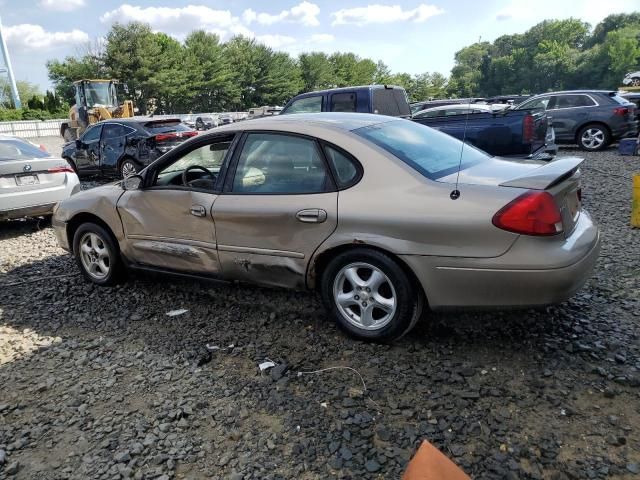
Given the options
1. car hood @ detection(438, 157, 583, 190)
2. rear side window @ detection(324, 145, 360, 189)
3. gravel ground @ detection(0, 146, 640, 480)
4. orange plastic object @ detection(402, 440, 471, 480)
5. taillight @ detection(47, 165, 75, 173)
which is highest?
rear side window @ detection(324, 145, 360, 189)

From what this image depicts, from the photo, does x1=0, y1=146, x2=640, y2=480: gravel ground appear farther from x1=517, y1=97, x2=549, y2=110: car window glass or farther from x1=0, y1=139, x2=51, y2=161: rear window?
x1=517, y1=97, x2=549, y2=110: car window glass

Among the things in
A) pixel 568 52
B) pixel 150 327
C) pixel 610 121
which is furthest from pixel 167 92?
pixel 568 52

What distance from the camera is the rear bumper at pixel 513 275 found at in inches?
107

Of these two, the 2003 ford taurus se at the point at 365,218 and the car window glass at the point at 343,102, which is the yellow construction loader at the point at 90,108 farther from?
the 2003 ford taurus se at the point at 365,218

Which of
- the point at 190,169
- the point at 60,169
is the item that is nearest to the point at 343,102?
the point at 60,169

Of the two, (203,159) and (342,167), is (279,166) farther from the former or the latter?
(203,159)

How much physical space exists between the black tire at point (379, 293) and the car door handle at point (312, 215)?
279mm

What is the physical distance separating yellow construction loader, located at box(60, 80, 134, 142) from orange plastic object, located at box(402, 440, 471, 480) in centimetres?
2290

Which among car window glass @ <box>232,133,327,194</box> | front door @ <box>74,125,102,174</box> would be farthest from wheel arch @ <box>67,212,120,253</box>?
front door @ <box>74,125,102,174</box>

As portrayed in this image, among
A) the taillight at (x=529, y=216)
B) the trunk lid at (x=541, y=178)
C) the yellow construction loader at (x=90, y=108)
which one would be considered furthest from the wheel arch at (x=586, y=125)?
the yellow construction loader at (x=90, y=108)

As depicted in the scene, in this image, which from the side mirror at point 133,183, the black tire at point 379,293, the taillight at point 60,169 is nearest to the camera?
the black tire at point 379,293

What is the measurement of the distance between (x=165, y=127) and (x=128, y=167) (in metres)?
1.29

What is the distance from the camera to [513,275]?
2754 mm

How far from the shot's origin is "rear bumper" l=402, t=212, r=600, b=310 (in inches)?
107
